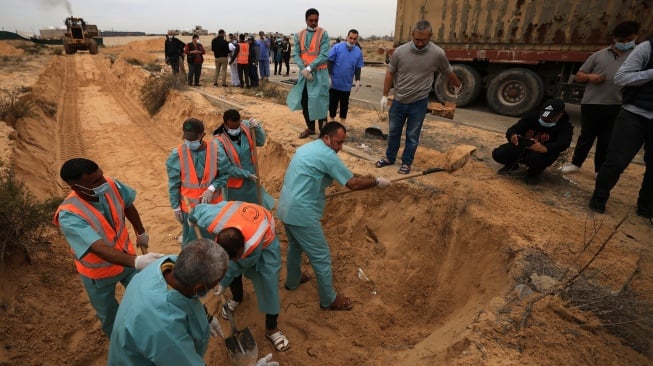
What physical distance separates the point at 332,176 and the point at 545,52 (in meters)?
7.61

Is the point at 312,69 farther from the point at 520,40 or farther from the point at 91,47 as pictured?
the point at 91,47

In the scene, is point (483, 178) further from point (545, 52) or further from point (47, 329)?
point (545, 52)

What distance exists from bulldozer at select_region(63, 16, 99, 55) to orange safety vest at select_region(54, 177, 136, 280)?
29.5 m

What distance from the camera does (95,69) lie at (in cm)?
1814

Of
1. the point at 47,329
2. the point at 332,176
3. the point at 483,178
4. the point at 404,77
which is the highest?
the point at 404,77

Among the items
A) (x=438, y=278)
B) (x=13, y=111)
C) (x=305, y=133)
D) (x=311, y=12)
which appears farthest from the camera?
(x=13, y=111)

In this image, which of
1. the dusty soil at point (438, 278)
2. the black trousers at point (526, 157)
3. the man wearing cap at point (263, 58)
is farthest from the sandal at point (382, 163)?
the man wearing cap at point (263, 58)

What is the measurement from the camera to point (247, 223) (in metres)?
2.47

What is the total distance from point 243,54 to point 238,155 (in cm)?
847

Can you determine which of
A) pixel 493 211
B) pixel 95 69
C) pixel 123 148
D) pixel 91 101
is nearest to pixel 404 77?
pixel 493 211

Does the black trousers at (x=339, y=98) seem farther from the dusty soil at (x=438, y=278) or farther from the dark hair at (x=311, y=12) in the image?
the dark hair at (x=311, y=12)

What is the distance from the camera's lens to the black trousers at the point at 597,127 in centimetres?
434

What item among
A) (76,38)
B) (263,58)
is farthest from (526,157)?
(76,38)

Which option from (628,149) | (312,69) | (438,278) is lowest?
(438,278)
